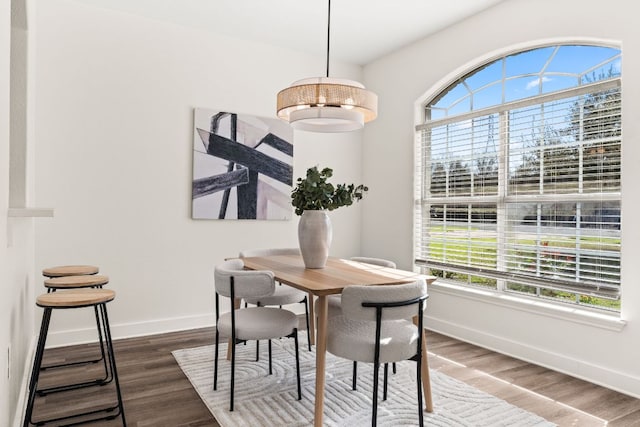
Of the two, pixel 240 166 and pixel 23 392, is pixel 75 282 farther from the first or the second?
pixel 240 166

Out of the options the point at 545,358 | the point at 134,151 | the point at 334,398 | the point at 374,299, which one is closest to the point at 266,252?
the point at 334,398

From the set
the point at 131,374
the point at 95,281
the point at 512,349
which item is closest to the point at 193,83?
the point at 95,281

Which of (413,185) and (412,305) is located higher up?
(413,185)

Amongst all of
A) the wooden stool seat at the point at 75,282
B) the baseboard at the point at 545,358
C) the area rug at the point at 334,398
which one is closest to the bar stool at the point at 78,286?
the wooden stool seat at the point at 75,282

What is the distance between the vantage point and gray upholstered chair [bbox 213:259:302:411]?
2.25m

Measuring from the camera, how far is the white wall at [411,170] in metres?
2.70

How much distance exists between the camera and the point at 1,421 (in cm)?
155

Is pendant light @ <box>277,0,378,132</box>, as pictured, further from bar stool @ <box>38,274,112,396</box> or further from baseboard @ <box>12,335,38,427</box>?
baseboard @ <box>12,335,38,427</box>

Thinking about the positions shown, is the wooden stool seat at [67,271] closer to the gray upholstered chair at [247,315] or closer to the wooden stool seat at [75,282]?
the wooden stool seat at [75,282]

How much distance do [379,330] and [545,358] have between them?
1880 mm

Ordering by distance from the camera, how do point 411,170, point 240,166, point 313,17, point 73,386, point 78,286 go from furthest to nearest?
1. point 411,170
2. point 240,166
3. point 313,17
4. point 73,386
5. point 78,286

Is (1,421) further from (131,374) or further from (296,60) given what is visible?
(296,60)

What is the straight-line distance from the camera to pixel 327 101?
252 centimetres

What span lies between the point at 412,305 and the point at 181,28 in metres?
3.32
